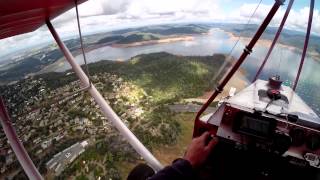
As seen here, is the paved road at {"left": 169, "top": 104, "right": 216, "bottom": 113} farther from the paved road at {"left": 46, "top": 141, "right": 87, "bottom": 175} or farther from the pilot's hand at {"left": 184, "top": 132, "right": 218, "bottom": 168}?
the pilot's hand at {"left": 184, "top": 132, "right": 218, "bottom": 168}

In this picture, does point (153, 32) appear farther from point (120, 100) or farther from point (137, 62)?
point (120, 100)

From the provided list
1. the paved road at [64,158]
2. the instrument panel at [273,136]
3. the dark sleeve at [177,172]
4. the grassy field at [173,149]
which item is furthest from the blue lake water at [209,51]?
the dark sleeve at [177,172]

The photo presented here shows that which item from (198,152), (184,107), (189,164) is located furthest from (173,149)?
(189,164)

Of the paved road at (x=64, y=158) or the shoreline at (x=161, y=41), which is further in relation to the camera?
the shoreline at (x=161, y=41)

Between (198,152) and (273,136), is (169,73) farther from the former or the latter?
(198,152)

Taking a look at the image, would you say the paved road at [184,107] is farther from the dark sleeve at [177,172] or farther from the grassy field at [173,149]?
the dark sleeve at [177,172]

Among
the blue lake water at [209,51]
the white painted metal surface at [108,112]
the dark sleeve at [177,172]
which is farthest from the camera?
the blue lake water at [209,51]

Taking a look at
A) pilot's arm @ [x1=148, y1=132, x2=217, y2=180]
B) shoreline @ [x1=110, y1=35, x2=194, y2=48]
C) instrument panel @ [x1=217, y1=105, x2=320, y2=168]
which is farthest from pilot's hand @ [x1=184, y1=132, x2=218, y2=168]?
shoreline @ [x1=110, y1=35, x2=194, y2=48]
